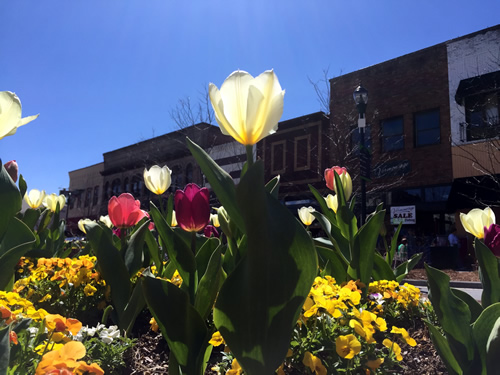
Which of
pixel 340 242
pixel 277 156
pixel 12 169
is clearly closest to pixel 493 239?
pixel 340 242

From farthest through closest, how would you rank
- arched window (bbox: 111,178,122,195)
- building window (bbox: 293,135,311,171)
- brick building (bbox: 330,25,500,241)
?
arched window (bbox: 111,178,122,195)
building window (bbox: 293,135,311,171)
brick building (bbox: 330,25,500,241)

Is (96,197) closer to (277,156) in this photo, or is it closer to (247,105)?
(277,156)

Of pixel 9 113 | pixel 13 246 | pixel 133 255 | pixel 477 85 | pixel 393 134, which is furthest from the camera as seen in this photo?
pixel 393 134

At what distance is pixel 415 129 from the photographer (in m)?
18.2

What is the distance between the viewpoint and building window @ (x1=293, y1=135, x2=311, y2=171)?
22.6 m

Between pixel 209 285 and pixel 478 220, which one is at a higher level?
pixel 478 220

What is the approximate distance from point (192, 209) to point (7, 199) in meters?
0.71

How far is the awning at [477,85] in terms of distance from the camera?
15.4 m

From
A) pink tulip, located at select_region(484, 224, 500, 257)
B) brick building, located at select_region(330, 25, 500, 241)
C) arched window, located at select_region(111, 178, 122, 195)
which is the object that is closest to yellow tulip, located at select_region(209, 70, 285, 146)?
pink tulip, located at select_region(484, 224, 500, 257)

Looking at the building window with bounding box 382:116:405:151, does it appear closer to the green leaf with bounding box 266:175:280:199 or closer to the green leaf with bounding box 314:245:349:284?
the green leaf with bounding box 314:245:349:284

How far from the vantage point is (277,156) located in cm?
2438

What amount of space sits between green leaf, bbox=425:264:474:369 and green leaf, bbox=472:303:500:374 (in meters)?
0.04

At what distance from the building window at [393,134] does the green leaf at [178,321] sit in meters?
18.3

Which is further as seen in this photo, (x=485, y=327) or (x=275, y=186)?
(x=275, y=186)
